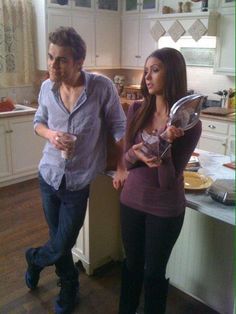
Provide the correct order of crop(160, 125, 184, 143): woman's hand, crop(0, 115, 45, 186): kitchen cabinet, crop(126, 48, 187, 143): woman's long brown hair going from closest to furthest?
crop(160, 125, 184, 143): woman's hand < crop(126, 48, 187, 143): woman's long brown hair < crop(0, 115, 45, 186): kitchen cabinet

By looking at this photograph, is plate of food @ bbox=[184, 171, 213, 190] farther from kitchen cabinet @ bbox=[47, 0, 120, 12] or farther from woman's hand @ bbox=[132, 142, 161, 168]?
kitchen cabinet @ bbox=[47, 0, 120, 12]

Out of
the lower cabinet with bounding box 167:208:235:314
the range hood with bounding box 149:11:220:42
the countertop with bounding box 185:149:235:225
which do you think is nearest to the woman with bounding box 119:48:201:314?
the countertop with bounding box 185:149:235:225

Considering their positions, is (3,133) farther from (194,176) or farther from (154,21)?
(194,176)

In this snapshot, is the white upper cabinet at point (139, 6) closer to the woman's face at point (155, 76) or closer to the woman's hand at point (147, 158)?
the woman's face at point (155, 76)

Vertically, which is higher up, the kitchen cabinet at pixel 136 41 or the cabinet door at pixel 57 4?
the cabinet door at pixel 57 4

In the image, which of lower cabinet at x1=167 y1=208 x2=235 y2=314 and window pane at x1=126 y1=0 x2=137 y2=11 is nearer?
lower cabinet at x1=167 y1=208 x2=235 y2=314

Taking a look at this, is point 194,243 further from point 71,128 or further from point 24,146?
point 24,146

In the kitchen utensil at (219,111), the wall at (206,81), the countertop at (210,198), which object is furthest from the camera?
the wall at (206,81)

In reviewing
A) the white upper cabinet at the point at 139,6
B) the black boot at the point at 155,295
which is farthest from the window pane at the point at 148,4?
the black boot at the point at 155,295

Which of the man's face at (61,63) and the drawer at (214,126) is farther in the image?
the drawer at (214,126)

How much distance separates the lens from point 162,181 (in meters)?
1.28

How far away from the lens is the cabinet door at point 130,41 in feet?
15.2

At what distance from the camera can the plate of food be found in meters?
1.60

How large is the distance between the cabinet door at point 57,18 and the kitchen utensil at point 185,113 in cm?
336
